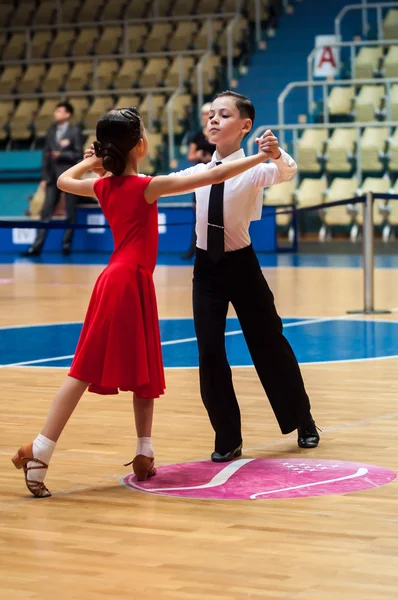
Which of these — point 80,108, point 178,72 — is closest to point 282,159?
point 178,72

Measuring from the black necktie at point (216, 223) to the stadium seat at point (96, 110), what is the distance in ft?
58.3

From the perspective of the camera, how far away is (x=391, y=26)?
2241cm

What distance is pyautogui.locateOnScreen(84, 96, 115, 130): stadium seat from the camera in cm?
2323

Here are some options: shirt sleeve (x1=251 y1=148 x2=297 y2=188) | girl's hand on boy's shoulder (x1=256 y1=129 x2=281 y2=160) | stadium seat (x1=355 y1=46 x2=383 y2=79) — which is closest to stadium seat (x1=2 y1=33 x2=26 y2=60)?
stadium seat (x1=355 y1=46 x2=383 y2=79)

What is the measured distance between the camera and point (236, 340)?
10078mm

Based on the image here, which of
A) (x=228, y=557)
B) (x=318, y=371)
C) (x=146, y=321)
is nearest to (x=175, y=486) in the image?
(x=146, y=321)

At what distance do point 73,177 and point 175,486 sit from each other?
4.24 ft

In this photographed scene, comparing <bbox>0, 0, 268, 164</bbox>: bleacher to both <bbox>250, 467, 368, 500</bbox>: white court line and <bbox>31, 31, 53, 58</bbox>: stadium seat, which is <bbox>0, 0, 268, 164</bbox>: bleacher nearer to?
<bbox>31, 31, 53, 58</bbox>: stadium seat

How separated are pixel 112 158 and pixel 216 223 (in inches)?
27.7

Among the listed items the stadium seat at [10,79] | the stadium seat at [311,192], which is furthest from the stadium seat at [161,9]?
the stadium seat at [311,192]

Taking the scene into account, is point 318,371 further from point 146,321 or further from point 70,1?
point 70,1

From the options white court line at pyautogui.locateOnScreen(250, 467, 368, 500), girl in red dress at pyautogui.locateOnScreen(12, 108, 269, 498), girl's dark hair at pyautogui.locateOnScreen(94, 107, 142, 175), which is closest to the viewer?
white court line at pyautogui.locateOnScreen(250, 467, 368, 500)

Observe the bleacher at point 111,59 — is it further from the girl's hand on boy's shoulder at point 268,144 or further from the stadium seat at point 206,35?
the girl's hand on boy's shoulder at point 268,144

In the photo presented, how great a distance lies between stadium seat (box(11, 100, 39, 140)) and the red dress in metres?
19.1
